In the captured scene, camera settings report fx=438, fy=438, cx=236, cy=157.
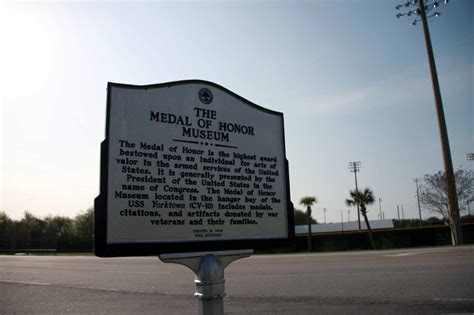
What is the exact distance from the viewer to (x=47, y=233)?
60344 mm

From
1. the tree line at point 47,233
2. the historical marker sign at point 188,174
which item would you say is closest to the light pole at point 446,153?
the historical marker sign at point 188,174

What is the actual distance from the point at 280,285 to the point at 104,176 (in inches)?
337

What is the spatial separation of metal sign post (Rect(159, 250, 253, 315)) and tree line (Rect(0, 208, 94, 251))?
53.5 metres

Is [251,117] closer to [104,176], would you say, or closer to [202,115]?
[202,115]

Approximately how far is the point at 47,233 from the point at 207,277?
62.9 metres

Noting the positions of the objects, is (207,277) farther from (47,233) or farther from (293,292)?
(47,233)

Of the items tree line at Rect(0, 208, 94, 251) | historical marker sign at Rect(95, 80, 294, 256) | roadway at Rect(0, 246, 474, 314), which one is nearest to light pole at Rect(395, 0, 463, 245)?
roadway at Rect(0, 246, 474, 314)

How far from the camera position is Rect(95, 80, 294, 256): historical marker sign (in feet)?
11.9

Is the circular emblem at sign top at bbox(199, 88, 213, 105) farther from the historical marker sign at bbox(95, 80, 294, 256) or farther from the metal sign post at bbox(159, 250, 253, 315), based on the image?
the metal sign post at bbox(159, 250, 253, 315)

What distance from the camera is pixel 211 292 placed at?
372cm

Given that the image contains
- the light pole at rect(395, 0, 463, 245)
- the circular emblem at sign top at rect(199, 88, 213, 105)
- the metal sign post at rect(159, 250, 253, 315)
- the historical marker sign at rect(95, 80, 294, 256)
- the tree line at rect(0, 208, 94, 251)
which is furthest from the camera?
the tree line at rect(0, 208, 94, 251)

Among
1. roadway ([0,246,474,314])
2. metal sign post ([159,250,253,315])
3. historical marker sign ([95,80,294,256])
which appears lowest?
roadway ([0,246,474,314])

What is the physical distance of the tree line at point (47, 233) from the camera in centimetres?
5462

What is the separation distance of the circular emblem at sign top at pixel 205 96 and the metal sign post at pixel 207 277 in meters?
1.45
